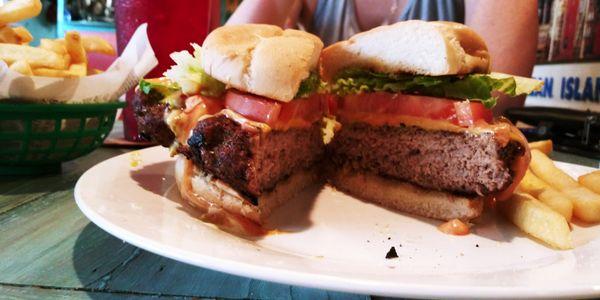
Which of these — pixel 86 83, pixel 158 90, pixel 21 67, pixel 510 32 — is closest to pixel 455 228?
pixel 158 90

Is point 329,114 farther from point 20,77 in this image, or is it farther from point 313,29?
point 313,29

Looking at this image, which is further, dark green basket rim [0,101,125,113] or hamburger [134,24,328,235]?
dark green basket rim [0,101,125,113]

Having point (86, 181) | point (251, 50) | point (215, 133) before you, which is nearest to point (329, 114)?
point (251, 50)

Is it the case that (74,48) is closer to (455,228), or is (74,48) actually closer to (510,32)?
(455,228)

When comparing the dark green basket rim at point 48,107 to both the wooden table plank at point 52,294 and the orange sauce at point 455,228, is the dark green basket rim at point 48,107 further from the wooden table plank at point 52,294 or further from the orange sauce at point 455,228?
the orange sauce at point 455,228

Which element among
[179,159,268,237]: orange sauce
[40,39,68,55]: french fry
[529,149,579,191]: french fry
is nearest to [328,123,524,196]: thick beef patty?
[529,149,579,191]: french fry

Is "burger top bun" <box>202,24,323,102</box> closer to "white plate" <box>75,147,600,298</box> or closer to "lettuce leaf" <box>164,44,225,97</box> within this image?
"lettuce leaf" <box>164,44,225,97</box>

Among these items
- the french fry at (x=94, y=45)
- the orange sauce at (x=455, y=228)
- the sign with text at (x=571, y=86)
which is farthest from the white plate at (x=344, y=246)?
the sign with text at (x=571, y=86)
